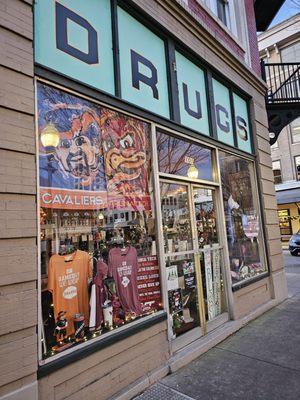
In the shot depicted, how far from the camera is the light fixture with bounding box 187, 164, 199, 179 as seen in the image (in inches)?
207

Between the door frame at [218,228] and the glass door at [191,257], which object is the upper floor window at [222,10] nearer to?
the door frame at [218,228]

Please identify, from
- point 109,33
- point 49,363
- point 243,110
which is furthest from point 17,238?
point 243,110

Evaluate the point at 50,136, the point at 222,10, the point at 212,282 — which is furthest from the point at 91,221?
the point at 222,10

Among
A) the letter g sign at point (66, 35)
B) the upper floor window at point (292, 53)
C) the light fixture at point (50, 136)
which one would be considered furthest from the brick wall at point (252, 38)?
the upper floor window at point (292, 53)

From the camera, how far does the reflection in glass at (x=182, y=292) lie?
4.53 meters

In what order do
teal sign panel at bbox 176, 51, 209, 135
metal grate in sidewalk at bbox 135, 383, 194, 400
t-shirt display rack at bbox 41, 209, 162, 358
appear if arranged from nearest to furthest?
1. t-shirt display rack at bbox 41, 209, 162, 358
2. metal grate in sidewalk at bbox 135, 383, 194, 400
3. teal sign panel at bbox 176, 51, 209, 135

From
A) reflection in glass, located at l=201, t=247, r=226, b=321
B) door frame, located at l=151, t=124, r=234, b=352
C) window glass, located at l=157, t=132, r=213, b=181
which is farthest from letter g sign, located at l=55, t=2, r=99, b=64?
reflection in glass, located at l=201, t=247, r=226, b=321

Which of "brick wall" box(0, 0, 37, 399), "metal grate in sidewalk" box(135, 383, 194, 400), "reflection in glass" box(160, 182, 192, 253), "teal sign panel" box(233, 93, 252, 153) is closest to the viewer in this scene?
"brick wall" box(0, 0, 37, 399)

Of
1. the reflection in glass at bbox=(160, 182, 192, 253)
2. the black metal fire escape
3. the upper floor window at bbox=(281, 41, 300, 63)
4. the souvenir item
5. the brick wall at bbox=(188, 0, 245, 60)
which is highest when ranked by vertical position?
the upper floor window at bbox=(281, 41, 300, 63)

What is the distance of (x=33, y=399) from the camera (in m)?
2.59

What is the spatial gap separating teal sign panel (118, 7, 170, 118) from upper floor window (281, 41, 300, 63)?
20760 mm

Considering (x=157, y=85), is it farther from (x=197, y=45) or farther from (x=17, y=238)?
(x=17, y=238)

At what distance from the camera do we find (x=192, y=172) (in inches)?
210

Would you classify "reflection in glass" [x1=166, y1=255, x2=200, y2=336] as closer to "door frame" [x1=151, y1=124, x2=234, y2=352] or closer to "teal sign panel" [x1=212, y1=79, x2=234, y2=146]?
"door frame" [x1=151, y1=124, x2=234, y2=352]
